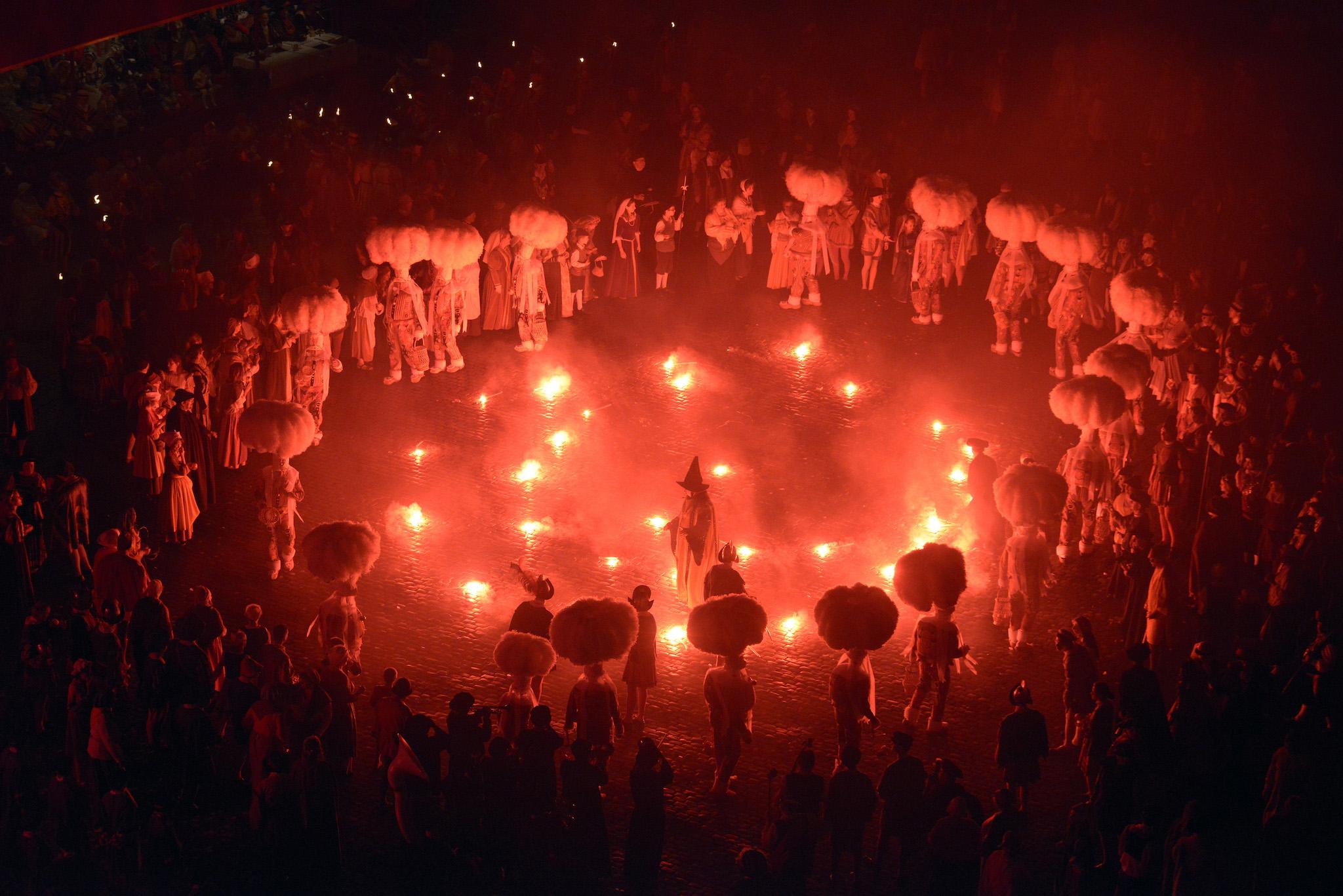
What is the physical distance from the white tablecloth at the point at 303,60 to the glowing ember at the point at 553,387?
11715mm

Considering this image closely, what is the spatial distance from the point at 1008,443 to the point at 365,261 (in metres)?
9.00

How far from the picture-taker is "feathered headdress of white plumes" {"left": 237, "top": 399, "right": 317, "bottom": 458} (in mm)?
13930

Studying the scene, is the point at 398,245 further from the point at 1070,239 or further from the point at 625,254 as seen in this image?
the point at 1070,239

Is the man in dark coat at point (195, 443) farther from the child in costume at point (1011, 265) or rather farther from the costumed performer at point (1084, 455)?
the child in costume at point (1011, 265)

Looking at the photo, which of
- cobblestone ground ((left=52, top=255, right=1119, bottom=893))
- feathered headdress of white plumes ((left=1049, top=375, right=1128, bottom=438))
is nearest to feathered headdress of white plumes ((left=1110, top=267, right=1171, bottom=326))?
cobblestone ground ((left=52, top=255, right=1119, bottom=893))

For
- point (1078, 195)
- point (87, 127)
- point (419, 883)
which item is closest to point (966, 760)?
point (419, 883)

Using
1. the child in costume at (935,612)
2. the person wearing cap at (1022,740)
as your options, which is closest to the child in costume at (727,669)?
the child in costume at (935,612)

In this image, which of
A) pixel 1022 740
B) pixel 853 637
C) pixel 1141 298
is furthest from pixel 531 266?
pixel 1022 740

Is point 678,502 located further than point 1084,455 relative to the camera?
Yes

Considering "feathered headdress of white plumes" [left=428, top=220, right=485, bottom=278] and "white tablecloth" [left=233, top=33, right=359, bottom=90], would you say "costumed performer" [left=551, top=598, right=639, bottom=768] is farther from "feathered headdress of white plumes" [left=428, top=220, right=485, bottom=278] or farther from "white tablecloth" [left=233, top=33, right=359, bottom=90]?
"white tablecloth" [left=233, top=33, right=359, bottom=90]

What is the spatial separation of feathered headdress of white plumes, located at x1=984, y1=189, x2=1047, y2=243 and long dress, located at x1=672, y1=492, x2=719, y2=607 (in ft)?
21.4

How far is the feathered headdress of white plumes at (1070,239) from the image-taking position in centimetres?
1728

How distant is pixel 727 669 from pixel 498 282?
30.2 ft

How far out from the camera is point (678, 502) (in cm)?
1627
